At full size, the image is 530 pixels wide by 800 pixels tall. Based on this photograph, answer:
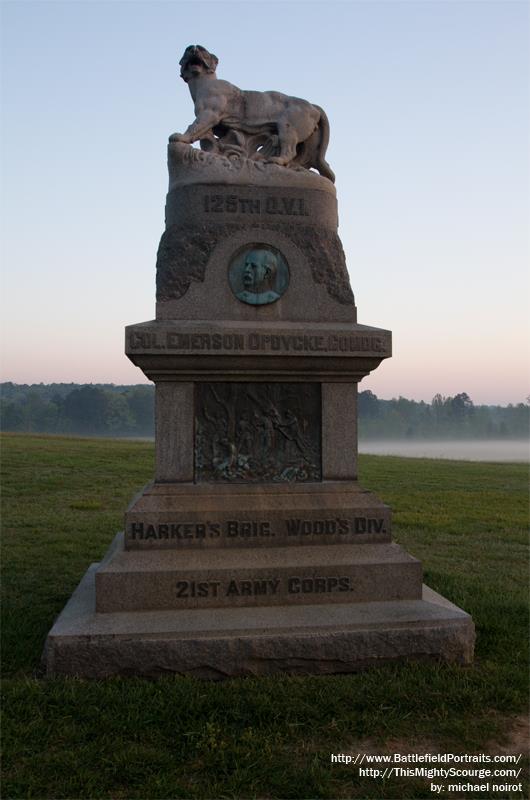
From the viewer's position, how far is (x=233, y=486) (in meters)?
4.99

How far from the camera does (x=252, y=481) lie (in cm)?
507

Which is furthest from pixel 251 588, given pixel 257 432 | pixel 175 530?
pixel 257 432

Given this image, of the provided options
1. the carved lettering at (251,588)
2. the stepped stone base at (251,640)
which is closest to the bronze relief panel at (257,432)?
the carved lettering at (251,588)

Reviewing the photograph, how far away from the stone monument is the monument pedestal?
0.01 metres

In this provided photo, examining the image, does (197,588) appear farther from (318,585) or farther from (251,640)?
(318,585)

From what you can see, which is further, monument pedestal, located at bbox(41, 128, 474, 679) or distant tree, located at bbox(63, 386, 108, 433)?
distant tree, located at bbox(63, 386, 108, 433)

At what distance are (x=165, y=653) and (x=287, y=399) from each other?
211cm

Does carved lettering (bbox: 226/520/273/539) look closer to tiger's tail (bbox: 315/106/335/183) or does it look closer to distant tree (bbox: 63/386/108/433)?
tiger's tail (bbox: 315/106/335/183)

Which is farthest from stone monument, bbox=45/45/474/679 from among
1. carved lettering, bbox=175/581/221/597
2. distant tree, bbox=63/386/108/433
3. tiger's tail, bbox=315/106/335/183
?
distant tree, bbox=63/386/108/433

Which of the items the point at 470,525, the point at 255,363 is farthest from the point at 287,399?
the point at 470,525

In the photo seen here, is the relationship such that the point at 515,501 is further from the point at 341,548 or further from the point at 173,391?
the point at 173,391

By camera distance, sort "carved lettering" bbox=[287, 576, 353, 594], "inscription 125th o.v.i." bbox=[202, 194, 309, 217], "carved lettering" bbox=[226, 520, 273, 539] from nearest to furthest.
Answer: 1. "carved lettering" bbox=[287, 576, 353, 594]
2. "carved lettering" bbox=[226, 520, 273, 539]
3. "inscription 125th o.v.i." bbox=[202, 194, 309, 217]

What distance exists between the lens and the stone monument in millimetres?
4363

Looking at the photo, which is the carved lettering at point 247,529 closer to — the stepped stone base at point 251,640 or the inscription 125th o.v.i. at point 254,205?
the stepped stone base at point 251,640
